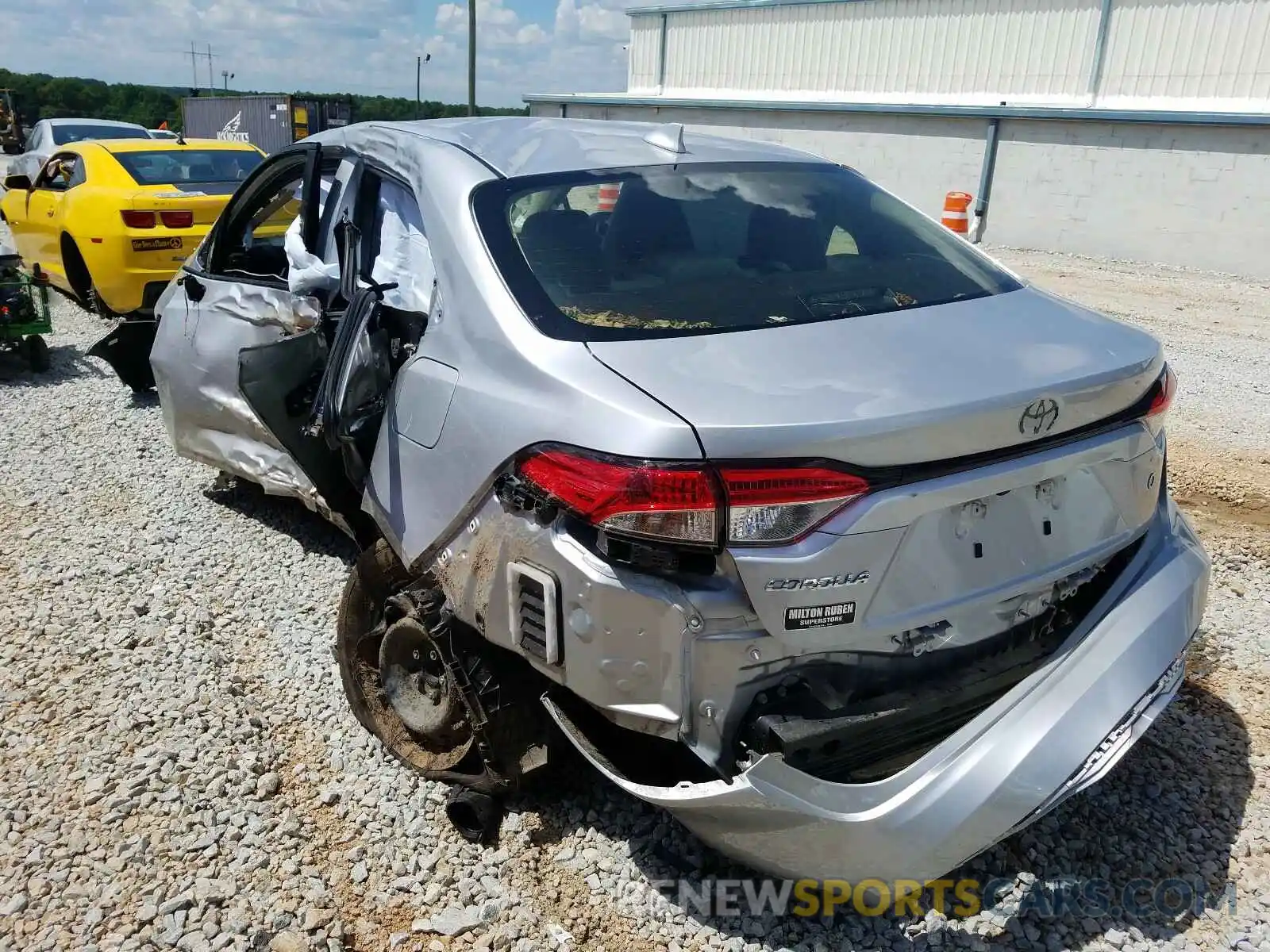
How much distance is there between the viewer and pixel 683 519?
201 centimetres

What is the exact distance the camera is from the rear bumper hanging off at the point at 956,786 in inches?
81.7

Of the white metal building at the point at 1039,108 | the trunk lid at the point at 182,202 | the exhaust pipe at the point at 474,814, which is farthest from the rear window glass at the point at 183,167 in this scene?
the white metal building at the point at 1039,108

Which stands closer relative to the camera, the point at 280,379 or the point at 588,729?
the point at 588,729

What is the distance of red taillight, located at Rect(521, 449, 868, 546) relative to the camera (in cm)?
199

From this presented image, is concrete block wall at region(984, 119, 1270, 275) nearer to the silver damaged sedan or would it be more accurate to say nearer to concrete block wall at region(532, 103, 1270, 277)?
concrete block wall at region(532, 103, 1270, 277)

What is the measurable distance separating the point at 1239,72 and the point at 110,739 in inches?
771

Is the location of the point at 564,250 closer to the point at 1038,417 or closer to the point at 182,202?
the point at 1038,417

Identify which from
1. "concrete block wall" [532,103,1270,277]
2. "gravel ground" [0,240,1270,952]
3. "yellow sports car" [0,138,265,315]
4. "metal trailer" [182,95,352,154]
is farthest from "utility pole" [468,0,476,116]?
"gravel ground" [0,240,1270,952]

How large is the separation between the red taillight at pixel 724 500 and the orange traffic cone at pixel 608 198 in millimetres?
1158

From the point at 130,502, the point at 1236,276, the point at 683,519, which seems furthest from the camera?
the point at 1236,276

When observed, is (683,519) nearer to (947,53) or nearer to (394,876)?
(394,876)

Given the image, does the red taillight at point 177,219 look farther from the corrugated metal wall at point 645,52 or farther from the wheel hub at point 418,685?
the corrugated metal wall at point 645,52

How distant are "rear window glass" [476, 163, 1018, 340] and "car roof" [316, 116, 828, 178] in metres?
0.07

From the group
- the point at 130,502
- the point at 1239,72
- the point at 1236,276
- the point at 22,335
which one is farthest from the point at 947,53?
the point at 130,502
